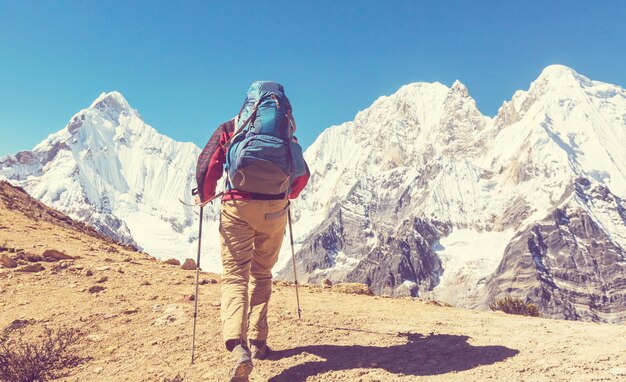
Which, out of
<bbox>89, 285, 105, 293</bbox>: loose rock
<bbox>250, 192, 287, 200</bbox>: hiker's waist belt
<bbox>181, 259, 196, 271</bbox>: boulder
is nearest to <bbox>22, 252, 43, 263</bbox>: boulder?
<bbox>89, 285, 105, 293</bbox>: loose rock

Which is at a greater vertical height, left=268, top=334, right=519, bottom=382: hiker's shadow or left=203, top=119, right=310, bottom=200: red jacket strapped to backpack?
left=203, top=119, right=310, bottom=200: red jacket strapped to backpack

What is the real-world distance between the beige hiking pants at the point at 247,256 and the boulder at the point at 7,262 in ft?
23.7

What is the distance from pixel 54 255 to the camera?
38.6 feet

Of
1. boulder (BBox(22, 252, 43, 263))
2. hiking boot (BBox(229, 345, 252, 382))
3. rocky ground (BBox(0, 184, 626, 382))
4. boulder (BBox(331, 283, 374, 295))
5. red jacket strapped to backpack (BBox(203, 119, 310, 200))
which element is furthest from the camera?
boulder (BBox(331, 283, 374, 295))

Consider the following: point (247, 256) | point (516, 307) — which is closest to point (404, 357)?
point (247, 256)

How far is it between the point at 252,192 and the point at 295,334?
2.54 metres

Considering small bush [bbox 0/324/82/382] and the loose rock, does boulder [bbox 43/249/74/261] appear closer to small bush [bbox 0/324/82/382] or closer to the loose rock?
the loose rock

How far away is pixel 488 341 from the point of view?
6699 mm

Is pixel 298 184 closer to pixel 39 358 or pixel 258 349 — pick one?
pixel 258 349

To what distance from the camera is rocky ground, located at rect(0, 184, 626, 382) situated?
5598 mm

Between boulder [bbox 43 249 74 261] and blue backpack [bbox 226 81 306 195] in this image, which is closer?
blue backpack [bbox 226 81 306 195]

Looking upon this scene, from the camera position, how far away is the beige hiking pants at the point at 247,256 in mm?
5688

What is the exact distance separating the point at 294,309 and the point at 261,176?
3852 mm

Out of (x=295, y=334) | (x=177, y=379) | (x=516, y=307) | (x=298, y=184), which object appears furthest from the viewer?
(x=516, y=307)
